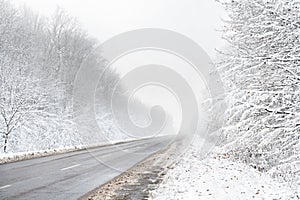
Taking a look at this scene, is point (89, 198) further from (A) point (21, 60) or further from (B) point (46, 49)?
(B) point (46, 49)

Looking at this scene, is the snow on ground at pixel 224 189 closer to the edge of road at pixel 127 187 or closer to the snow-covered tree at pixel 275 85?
the edge of road at pixel 127 187

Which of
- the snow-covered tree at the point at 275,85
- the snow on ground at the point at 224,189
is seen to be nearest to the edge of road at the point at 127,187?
the snow on ground at the point at 224,189

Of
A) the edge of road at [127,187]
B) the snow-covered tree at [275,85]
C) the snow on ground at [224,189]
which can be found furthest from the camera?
the edge of road at [127,187]

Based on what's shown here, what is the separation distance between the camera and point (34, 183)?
10586mm

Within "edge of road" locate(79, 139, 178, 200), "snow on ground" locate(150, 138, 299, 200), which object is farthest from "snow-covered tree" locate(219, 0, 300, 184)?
"edge of road" locate(79, 139, 178, 200)

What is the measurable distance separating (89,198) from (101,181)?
3291 mm

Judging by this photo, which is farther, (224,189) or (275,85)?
(224,189)

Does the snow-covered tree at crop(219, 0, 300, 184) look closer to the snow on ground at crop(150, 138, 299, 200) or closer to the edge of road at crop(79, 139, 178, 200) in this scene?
the snow on ground at crop(150, 138, 299, 200)

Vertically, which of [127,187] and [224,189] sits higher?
[224,189]

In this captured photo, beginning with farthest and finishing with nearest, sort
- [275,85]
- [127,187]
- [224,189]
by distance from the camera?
[127,187], [224,189], [275,85]

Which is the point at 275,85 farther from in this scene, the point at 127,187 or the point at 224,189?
the point at 127,187

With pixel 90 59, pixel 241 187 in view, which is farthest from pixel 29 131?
pixel 90 59

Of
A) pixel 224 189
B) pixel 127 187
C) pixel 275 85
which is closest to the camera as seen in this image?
pixel 275 85

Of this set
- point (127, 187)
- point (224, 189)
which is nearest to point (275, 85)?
point (224, 189)
